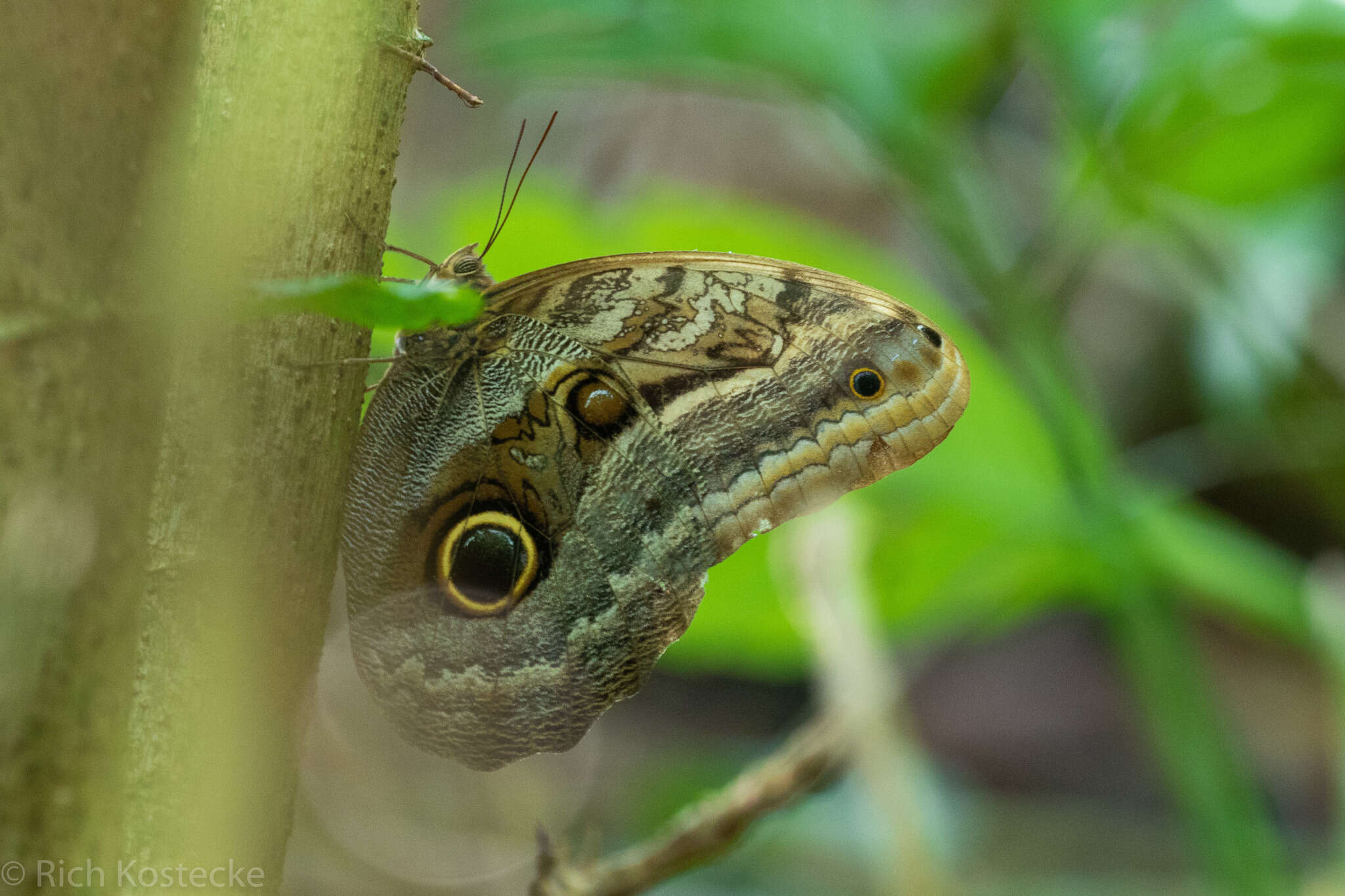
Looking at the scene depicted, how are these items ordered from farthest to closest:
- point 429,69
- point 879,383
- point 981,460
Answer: point 981,460 → point 879,383 → point 429,69

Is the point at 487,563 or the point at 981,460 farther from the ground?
the point at 981,460

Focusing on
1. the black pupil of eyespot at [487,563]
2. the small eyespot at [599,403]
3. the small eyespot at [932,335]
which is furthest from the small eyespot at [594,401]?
the small eyespot at [932,335]

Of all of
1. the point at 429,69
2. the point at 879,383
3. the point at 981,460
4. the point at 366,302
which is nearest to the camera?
the point at 366,302

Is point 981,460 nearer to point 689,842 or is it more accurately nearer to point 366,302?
point 689,842

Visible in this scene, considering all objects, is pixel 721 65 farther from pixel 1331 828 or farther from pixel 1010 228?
pixel 1331 828

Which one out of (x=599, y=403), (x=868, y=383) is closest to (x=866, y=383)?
(x=868, y=383)

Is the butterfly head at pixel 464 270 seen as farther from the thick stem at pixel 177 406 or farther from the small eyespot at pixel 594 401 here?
the thick stem at pixel 177 406

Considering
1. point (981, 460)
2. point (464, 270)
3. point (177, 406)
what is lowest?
point (177, 406)
